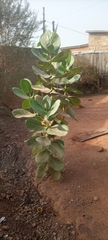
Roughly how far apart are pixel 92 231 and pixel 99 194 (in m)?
0.46

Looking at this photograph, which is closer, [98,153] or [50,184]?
[50,184]

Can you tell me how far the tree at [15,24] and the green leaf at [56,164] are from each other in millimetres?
4275

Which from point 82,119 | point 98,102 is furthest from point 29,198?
point 98,102

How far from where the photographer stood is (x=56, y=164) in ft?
7.73

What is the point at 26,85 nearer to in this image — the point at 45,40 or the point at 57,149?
the point at 45,40

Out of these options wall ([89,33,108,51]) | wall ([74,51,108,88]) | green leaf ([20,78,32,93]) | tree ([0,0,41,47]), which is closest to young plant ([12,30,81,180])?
green leaf ([20,78,32,93])

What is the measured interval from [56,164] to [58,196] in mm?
327

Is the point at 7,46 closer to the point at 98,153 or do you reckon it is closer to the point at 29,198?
the point at 98,153

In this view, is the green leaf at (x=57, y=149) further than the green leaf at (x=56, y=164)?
No

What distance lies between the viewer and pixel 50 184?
2.55 meters

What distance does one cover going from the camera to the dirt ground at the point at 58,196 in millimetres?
1961

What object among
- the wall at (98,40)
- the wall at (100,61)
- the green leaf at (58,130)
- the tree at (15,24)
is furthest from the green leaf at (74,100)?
the wall at (98,40)

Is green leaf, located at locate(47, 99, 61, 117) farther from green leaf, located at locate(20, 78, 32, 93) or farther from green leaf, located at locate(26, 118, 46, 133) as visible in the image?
green leaf, located at locate(20, 78, 32, 93)

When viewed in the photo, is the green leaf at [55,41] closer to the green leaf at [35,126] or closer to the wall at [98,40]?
the green leaf at [35,126]
